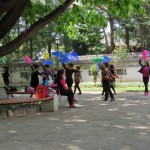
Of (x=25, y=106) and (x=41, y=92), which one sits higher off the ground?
(x=41, y=92)

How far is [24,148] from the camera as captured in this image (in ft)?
24.4

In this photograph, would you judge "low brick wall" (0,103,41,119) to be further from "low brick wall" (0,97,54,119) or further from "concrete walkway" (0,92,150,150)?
"concrete walkway" (0,92,150,150)

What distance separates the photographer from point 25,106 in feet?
42.9

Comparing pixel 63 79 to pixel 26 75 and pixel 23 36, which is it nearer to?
pixel 23 36

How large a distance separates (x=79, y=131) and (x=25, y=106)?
4.21m

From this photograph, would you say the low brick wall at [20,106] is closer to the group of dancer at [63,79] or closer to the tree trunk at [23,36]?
the group of dancer at [63,79]

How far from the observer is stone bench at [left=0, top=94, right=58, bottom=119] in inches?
485

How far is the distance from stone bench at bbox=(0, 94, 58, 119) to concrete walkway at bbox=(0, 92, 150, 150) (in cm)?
47

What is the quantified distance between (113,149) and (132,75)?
109 feet

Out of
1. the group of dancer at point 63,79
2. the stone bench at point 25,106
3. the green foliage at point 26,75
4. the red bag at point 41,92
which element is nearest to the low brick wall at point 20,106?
the stone bench at point 25,106

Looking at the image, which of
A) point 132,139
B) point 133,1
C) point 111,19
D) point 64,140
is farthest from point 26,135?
point 111,19

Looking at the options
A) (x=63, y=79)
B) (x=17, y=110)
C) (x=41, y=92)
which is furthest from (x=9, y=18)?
(x=63, y=79)

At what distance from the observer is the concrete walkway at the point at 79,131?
766cm

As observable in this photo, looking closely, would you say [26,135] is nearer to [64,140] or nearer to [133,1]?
[64,140]
